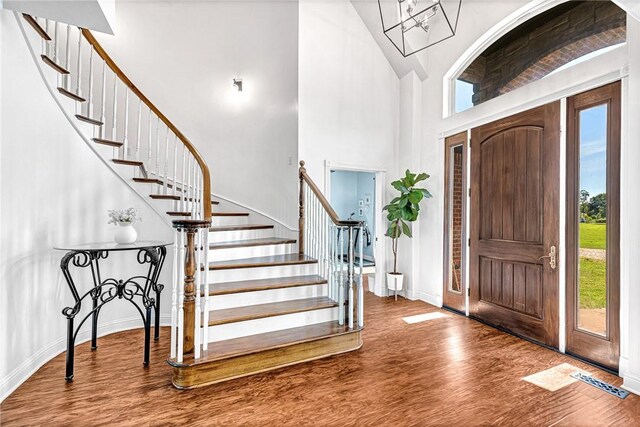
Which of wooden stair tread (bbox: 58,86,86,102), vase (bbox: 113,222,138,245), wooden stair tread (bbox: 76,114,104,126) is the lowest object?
vase (bbox: 113,222,138,245)

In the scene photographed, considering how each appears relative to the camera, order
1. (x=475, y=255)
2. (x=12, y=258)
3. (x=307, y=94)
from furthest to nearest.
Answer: (x=307, y=94)
(x=475, y=255)
(x=12, y=258)

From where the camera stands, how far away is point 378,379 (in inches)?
98.7

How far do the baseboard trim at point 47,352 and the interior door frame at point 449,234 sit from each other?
3.55 m

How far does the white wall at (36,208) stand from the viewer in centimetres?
222

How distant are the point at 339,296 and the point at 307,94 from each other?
112 inches

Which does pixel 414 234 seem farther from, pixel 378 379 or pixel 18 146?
pixel 18 146

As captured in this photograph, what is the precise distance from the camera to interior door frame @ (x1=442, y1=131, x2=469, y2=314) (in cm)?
416

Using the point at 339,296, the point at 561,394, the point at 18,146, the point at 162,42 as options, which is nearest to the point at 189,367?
the point at 339,296

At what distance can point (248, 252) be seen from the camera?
3715 mm

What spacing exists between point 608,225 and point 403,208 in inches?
88.0

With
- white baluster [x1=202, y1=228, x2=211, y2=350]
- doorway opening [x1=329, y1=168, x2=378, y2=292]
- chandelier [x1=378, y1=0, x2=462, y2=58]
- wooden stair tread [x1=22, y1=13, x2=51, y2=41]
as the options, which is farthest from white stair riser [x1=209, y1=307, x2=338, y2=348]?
doorway opening [x1=329, y1=168, x2=378, y2=292]

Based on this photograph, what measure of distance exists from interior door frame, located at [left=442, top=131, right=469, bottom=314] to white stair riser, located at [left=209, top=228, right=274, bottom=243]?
2.48 meters

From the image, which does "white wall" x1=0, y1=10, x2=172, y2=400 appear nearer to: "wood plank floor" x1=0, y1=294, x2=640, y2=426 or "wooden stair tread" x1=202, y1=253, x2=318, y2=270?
"wood plank floor" x1=0, y1=294, x2=640, y2=426

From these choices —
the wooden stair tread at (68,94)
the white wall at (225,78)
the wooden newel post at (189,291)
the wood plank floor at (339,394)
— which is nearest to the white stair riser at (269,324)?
the wooden newel post at (189,291)
